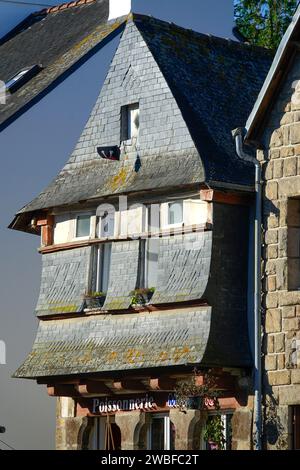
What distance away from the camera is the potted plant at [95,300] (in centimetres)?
2928

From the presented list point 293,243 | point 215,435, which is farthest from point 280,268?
point 215,435

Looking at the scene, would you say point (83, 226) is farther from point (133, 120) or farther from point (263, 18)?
point (263, 18)

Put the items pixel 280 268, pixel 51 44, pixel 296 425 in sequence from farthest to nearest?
1. pixel 51 44
2. pixel 280 268
3. pixel 296 425

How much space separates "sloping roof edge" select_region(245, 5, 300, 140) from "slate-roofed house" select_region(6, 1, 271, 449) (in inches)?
41.1

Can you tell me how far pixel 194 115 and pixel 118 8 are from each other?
189 inches

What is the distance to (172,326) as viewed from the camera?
91.6 ft

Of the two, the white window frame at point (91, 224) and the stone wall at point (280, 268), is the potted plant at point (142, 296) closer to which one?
the white window frame at point (91, 224)

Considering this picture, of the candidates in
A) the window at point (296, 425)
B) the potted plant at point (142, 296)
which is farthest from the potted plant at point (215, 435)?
the potted plant at point (142, 296)

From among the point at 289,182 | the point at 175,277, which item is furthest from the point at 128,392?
the point at 289,182

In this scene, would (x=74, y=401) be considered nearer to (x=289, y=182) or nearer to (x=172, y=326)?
(x=172, y=326)

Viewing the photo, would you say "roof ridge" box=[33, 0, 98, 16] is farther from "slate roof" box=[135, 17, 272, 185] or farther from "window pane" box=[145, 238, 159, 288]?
"window pane" box=[145, 238, 159, 288]

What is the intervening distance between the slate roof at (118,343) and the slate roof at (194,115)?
2133 millimetres

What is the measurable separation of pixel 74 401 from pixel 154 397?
79.5 inches

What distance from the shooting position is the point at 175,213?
28609mm
